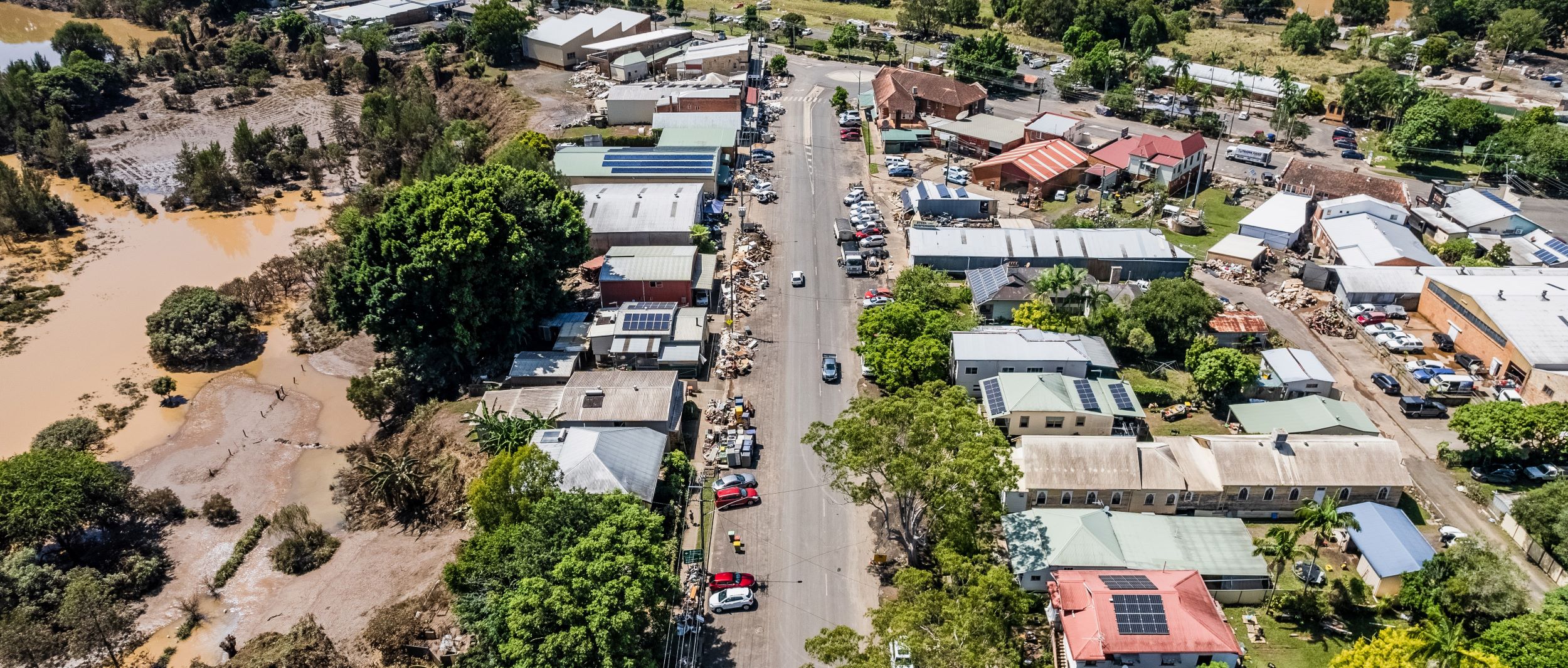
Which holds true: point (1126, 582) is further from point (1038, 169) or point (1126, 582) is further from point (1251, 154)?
point (1251, 154)

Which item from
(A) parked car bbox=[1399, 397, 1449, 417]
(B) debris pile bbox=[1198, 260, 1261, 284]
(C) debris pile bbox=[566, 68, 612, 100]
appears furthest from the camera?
(C) debris pile bbox=[566, 68, 612, 100]

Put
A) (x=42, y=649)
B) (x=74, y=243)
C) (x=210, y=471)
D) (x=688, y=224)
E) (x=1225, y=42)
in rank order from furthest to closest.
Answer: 1. (x=1225, y=42)
2. (x=74, y=243)
3. (x=688, y=224)
4. (x=210, y=471)
5. (x=42, y=649)

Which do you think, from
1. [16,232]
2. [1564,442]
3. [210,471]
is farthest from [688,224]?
[16,232]

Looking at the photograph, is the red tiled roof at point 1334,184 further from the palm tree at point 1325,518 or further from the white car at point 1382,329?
the palm tree at point 1325,518

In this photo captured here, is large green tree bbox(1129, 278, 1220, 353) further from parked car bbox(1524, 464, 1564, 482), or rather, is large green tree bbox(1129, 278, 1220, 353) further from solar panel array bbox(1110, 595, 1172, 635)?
solar panel array bbox(1110, 595, 1172, 635)

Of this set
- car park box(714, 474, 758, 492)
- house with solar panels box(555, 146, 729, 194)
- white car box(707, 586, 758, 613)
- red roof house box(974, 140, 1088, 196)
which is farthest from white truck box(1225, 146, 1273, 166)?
white car box(707, 586, 758, 613)

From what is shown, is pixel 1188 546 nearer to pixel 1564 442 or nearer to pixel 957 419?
pixel 957 419

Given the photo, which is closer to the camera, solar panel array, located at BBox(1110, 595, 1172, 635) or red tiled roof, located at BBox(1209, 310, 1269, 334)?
solar panel array, located at BBox(1110, 595, 1172, 635)

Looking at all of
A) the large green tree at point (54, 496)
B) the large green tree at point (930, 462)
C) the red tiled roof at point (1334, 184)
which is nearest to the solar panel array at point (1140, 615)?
the large green tree at point (930, 462)
